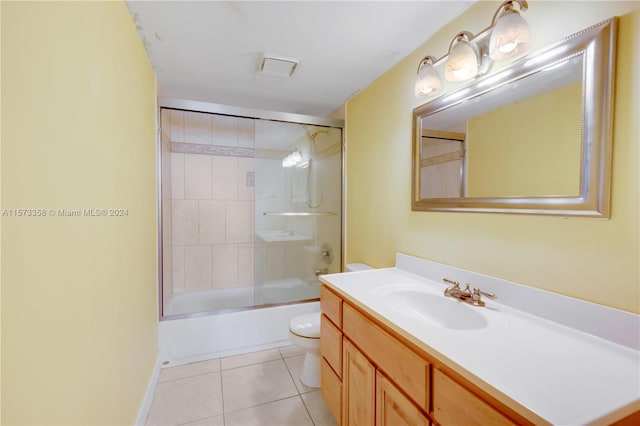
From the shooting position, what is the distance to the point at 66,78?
77 centimetres

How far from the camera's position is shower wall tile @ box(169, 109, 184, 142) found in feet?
8.73

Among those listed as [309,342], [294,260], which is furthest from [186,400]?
[294,260]

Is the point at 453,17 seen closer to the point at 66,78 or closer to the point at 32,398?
the point at 66,78

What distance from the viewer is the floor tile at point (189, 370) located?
1.91m

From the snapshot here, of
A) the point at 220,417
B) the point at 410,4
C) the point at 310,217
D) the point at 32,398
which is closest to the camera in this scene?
the point at 32,398

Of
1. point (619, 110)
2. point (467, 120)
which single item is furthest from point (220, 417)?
point (619, 110)

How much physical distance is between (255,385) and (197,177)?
2051 mm

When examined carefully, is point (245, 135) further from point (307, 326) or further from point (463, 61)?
point (463, 61)

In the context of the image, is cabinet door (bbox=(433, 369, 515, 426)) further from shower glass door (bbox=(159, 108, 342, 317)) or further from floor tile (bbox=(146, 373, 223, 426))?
shower glass door (bbox=(159, 108, 342, 317))

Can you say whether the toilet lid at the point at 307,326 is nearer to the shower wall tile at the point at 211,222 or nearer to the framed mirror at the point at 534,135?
the framed mirror at the point at 534,135

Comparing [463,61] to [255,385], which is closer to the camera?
[463,61]

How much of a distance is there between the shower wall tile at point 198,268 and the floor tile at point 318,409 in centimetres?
167

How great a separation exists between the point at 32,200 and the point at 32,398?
47cm

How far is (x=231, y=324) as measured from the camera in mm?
2205
